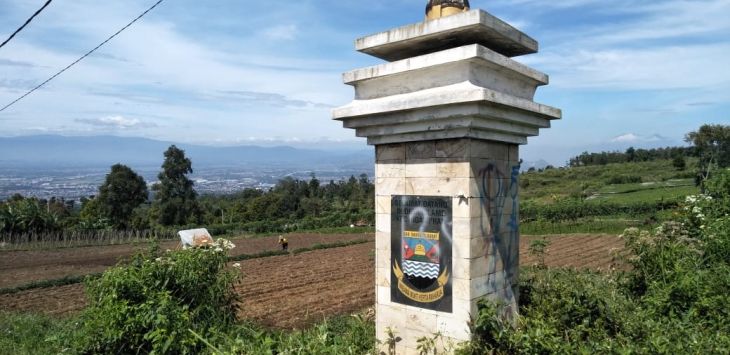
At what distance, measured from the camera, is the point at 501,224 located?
4.75 metres

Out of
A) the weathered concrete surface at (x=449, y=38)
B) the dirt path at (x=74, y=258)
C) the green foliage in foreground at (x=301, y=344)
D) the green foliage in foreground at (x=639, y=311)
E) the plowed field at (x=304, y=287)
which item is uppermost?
the weathered concrete surface at (x=449, y=38)

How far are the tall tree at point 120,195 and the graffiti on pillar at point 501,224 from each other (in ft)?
154

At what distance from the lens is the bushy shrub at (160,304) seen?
525 centimetres

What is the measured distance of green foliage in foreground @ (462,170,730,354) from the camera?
12.8 feet

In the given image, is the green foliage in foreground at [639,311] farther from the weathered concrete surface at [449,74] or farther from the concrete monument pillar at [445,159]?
the weathered concrete surface at [449,74]

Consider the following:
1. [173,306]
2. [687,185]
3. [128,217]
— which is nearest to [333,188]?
[128,217]

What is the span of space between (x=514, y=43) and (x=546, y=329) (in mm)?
2486

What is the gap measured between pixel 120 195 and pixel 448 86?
1902 inches

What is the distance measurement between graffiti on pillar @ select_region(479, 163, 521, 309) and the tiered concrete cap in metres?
0.34

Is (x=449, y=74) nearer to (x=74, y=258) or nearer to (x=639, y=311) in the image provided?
(x=639, y=311)

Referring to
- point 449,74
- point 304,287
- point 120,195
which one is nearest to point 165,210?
point 120,195

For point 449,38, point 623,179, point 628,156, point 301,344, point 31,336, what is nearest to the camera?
point 301,344

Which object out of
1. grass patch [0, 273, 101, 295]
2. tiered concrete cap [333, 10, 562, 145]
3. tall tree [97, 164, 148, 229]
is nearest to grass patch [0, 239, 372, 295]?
grass patch [0, 273, 101, 295]

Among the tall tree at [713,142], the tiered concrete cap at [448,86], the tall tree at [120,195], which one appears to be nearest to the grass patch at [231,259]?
the tiered concrete cap at [448,86]
